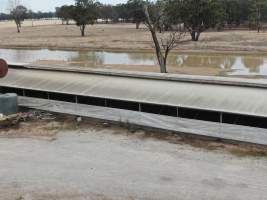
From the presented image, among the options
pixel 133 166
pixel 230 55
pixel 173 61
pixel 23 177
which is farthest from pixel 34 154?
pixel 230 55

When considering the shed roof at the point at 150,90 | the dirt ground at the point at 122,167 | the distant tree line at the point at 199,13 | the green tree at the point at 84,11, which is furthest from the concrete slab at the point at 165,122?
the green tree at the point at 84,11

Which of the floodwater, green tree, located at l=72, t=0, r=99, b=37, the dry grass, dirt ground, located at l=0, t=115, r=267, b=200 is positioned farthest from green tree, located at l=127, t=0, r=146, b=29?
dirt ground, located at l=0, t=115, r=267, b=200

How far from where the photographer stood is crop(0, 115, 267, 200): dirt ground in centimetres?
974

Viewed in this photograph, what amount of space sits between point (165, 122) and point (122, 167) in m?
3.26

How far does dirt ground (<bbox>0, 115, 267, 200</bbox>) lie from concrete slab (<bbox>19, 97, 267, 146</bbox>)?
1.03 feet

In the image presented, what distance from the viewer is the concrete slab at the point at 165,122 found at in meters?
12.5

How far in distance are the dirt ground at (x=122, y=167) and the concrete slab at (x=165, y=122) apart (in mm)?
314

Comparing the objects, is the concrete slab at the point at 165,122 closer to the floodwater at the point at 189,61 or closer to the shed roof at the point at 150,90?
the shed roof at the point at 150,90

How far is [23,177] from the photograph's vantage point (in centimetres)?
1075

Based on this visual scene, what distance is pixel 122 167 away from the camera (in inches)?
442

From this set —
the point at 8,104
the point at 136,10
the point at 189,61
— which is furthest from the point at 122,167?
the point at 136,10

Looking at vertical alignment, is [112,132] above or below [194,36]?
Answer: below

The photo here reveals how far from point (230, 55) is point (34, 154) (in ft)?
119

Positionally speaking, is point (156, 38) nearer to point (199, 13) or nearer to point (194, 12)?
point (194, 12)
